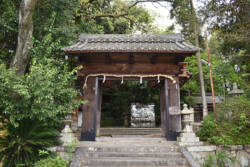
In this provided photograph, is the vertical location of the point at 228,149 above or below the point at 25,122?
below

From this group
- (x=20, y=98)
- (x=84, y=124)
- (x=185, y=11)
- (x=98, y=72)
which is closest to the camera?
(x=20, y=98)

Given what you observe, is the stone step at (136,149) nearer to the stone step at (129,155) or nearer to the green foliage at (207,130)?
the stone step at (129,155)

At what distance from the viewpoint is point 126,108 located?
1581 cm

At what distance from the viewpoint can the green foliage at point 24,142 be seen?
15.9ft

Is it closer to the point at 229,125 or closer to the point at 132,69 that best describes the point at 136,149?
the point at 132,69

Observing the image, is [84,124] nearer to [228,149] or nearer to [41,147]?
[41,147]

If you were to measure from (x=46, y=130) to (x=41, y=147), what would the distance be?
0.49m

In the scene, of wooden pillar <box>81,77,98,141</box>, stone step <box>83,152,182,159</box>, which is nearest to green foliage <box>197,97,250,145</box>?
stone step <box>83,152,182,159</box>

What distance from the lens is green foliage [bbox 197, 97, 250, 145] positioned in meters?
5.99

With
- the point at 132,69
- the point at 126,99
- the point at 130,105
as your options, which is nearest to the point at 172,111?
the point at 132,69

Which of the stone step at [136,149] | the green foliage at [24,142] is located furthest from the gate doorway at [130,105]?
the green foliage at [24,142]

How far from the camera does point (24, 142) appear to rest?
5.07 meters

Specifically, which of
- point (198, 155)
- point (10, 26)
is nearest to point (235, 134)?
point (198, 155)

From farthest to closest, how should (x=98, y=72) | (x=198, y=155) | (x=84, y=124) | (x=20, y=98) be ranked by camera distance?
(x=98, y=72), (x=84, y=124), (x=198, y=155), (x=20, y=98)
